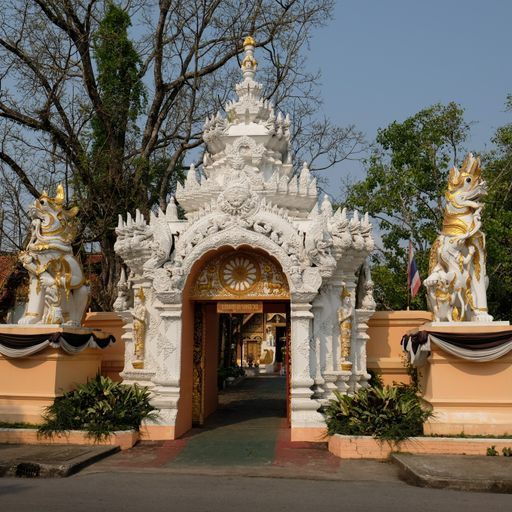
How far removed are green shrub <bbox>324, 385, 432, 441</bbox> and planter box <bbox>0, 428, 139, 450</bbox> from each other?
3263mm

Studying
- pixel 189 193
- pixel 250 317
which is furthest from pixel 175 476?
pixel 250 317

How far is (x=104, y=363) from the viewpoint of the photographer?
12250 millimetres

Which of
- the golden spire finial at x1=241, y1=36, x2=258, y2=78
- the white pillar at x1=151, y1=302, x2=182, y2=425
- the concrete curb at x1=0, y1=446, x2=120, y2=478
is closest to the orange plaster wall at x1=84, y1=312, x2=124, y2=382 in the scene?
the white pillar at x1=151, y1=302, x2=182, y2=425

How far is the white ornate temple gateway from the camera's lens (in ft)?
33.6

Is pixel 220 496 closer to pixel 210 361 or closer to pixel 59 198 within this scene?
pixel 210 361

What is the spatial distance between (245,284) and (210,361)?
2.67 meters

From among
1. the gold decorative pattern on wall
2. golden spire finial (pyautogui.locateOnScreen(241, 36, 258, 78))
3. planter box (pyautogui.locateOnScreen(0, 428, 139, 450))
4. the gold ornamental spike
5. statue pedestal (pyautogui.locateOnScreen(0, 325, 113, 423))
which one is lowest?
planter box (pyautogui.locateOnScreen(0, 428, 139, 450))

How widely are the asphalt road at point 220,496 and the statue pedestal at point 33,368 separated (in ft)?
8.62

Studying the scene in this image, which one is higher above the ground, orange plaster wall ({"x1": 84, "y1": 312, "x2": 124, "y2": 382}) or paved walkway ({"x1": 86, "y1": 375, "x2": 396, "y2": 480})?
orange plaster wall ({"x1": 84, "y1": 312, "x2": 124, "y2": 382})

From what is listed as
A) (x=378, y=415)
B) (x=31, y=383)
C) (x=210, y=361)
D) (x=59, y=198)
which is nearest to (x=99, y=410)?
(x=31, y=383)

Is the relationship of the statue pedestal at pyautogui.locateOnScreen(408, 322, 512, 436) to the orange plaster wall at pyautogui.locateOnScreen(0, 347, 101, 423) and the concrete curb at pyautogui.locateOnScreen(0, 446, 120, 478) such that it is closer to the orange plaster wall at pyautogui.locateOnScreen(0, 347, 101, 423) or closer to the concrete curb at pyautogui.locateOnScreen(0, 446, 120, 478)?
the concrete curb at pyautogui.locateOnScreen(0, 446, 120, 478)

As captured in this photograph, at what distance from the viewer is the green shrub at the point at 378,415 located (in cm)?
912

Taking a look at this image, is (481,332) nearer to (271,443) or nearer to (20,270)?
(271,443)

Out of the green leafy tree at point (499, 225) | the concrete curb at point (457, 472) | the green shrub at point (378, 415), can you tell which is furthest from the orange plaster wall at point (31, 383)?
the green leafy tree at point (499, 225)
